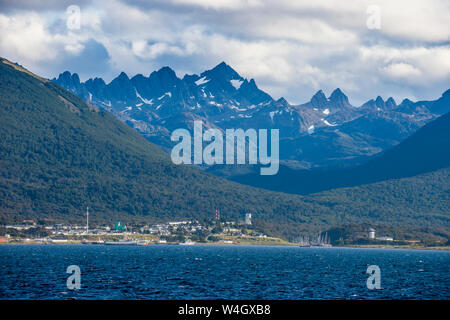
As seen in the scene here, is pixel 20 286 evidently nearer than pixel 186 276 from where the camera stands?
Yes

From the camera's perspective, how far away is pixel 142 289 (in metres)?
103
